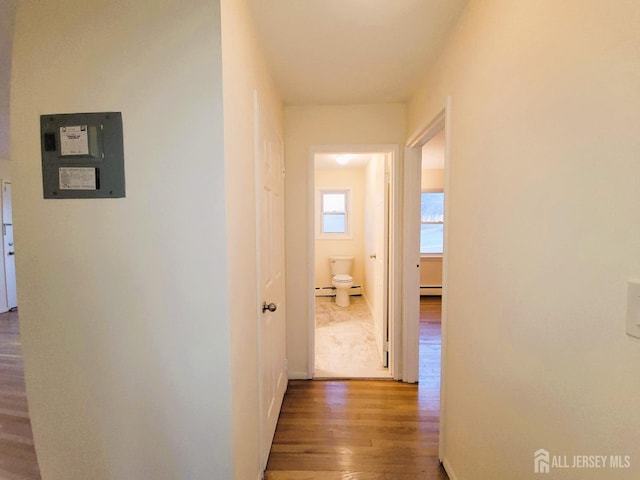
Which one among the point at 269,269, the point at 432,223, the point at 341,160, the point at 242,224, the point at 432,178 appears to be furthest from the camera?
the point at 432,223

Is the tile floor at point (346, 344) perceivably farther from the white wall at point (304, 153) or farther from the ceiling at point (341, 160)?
the ceiling at point (341, 160)

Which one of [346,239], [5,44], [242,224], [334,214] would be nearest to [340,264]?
[346,239]

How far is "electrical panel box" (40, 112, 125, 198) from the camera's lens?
37.5 inches

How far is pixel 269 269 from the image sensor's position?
1.68 m

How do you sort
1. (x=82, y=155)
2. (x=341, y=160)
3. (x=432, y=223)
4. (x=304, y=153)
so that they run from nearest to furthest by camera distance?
(x=82, y=155), (x=304, y=153), (x=341, y=160), (x=432, y=223)

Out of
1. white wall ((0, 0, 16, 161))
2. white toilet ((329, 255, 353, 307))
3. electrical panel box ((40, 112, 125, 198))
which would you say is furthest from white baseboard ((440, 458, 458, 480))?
white wall ((0, 0, 16, 161))

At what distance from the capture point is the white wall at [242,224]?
99 centimetres

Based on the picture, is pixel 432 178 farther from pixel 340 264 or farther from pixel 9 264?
pixel 9 264

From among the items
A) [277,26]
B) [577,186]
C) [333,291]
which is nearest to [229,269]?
[577,186]

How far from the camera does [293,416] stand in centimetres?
188

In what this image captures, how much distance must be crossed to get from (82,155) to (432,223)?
16.9 ft

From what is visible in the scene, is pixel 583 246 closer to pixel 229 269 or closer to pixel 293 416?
pixel 229 269

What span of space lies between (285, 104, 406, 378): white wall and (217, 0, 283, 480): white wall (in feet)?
2.94

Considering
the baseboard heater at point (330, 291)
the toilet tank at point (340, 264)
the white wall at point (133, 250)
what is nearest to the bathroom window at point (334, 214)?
the toilet tank at point (340, 264)
